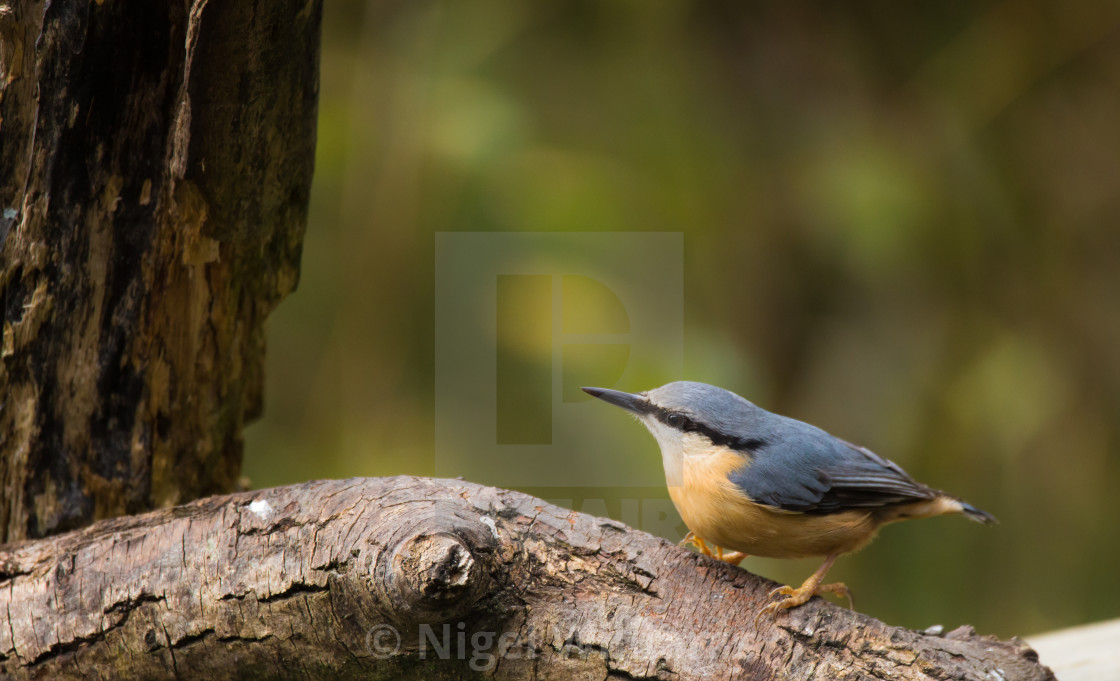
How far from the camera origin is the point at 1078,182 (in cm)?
275

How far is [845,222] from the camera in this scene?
2.68 metres

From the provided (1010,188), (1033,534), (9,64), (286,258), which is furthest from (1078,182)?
(9,64)

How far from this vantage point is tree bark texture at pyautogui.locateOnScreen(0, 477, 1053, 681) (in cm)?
119

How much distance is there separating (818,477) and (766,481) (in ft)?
0.29

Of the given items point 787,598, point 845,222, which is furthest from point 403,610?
point 845,222

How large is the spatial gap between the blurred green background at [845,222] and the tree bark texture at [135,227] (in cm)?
115

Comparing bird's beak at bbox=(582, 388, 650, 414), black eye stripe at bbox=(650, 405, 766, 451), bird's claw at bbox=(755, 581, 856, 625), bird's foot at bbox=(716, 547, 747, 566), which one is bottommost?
bird's foot at bbox=(716, 547, 747, 566)

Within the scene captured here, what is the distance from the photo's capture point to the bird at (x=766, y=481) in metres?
1.36

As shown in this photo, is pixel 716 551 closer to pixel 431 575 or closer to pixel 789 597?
pixel 789 597

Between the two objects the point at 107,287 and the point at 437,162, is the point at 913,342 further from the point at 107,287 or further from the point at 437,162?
the point at 107,287

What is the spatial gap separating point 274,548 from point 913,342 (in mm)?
2138

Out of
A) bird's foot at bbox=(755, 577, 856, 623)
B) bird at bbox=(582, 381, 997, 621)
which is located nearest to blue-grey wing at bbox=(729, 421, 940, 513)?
bird at bbox=(582, 381, 997, 621)

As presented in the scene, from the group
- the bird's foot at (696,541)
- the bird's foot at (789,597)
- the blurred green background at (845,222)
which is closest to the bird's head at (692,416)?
the bird's foot at (696,541)

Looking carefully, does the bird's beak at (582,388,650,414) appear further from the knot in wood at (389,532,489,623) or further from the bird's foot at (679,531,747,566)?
the knot in wood at (389,532,489,623)
